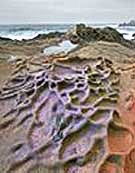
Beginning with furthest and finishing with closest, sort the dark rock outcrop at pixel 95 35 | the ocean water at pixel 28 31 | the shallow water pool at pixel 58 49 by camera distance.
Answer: the ocean water at pixel 28 31 → the dark rock outcrop at pixel 95 35 → the shallow water pool at pixel 58 49

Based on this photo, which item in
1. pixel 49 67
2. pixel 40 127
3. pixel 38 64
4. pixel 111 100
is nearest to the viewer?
pixel 40 127

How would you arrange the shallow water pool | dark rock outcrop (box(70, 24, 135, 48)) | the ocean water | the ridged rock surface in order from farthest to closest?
the ocean water, dark rock outcrop (box(70, 24, 135, 48)), the shallow water pool, the ridged rock surface

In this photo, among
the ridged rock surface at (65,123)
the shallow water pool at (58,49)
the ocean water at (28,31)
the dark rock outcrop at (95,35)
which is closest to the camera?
the ridged rock surface at (65,123)

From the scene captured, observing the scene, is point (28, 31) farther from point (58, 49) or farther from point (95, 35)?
point (58, 49)

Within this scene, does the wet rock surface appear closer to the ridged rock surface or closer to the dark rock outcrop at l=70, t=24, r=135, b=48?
the ridged rock surface

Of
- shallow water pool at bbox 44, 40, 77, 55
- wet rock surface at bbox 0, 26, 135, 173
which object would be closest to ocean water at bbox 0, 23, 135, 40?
shallow water pool at bbox 44, 40, 77, 55

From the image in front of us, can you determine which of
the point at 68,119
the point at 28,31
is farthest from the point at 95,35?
the point at 28,31

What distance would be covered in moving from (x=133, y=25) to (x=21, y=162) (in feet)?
127

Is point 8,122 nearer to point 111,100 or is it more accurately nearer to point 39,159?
point 39,159

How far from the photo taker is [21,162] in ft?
13.7

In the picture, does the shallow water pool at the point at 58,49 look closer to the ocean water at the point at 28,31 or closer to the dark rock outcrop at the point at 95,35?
the dark rock outcrop at the point at 95,35

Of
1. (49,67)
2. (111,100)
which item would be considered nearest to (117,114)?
(111,100)

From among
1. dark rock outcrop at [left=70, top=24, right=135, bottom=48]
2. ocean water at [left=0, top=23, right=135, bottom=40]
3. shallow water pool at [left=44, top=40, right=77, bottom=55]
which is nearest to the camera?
shallow water pool at [left=44, top=40, right=77, bottom=55]

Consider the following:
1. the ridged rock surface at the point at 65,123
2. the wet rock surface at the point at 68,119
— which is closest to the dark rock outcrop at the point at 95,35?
the wet rock surface at the point at 68,119
